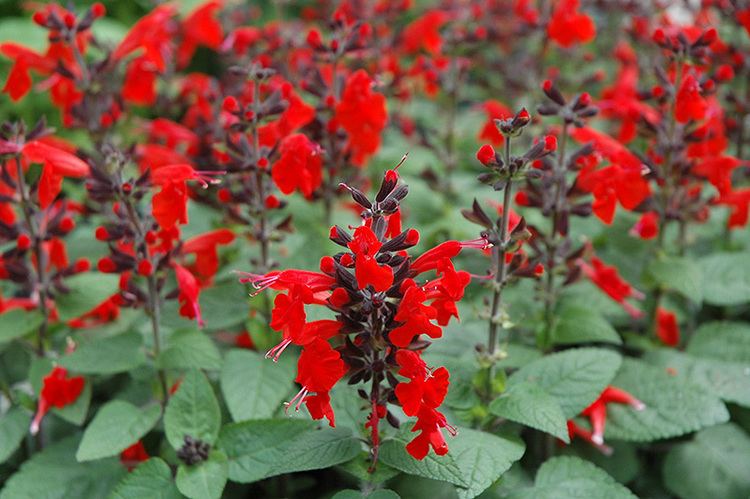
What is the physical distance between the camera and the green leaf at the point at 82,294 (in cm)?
221

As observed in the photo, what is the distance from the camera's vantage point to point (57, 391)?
2.06 m

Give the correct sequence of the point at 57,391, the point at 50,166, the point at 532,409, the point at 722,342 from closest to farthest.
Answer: the point at 532,409 → the point at 50,166 → the point at 57,391 → the point at 722,342

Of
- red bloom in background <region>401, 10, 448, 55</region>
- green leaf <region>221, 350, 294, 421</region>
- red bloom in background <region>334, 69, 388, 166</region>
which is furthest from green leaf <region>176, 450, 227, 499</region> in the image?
red bloom in background <region>401, 10, 448, 55</region>

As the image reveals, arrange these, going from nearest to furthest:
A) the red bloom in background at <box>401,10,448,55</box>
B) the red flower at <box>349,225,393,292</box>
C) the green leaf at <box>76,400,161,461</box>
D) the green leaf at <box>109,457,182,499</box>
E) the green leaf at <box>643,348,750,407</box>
→ the red flower at <box>349,225,393,292</box> < the green leaf at <box>109,457,182,499</box> < the green leaf at <box>76,400,161,461</box> < the green leaf at <box>643,348,750,407</box> < the red bloom in background at <box>401,10,448,55</box>

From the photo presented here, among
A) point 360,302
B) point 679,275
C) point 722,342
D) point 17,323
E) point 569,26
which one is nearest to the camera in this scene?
point 360,302

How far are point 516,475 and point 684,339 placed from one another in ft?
3.32

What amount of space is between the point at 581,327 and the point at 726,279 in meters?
0.65

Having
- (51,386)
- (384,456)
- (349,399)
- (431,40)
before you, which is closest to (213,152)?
(51,386)

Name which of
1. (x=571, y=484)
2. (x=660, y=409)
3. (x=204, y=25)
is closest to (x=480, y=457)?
(x=571, y=484)

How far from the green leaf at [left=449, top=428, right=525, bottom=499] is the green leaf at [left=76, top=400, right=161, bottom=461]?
2.63ft

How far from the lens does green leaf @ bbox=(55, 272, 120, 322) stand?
2205 millimetres

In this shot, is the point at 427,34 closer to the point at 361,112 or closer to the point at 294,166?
the point at 361,112

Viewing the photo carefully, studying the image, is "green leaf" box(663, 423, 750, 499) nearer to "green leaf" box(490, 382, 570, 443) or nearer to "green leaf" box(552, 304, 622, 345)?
"green leaf" box(552, 304, 622, 345)

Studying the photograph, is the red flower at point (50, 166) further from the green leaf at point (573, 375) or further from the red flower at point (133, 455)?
the green leaf at point (573, 375)
